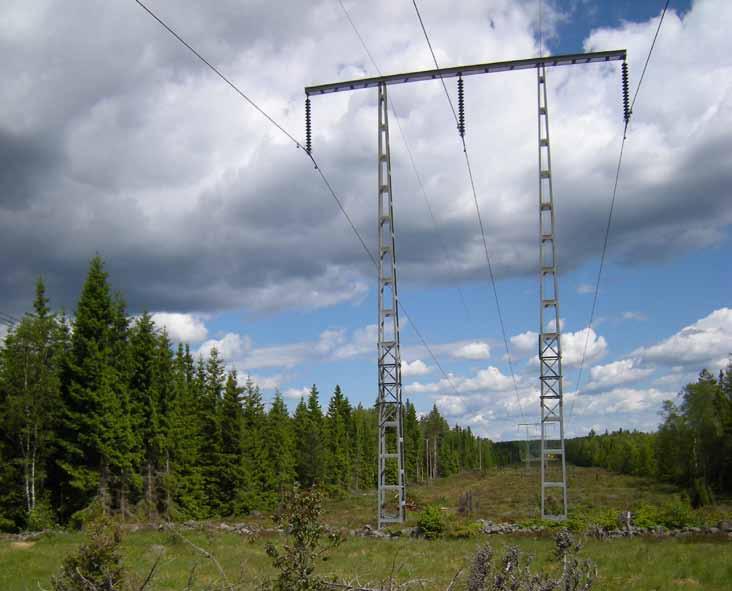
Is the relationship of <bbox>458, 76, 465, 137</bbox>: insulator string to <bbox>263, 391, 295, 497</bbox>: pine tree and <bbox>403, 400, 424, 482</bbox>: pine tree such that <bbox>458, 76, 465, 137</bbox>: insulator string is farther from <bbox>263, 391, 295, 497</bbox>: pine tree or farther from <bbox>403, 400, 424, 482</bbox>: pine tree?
<bbox>403, 400, 424, 482</bbox>: pine tree

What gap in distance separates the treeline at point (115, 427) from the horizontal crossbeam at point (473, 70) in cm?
1415

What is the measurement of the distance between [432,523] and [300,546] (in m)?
21.4

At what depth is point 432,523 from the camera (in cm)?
2514

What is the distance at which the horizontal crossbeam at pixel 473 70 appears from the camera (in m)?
24.2

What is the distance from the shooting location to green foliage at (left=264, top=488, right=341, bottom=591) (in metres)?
4.86

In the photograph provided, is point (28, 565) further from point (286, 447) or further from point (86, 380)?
point (286, 447)

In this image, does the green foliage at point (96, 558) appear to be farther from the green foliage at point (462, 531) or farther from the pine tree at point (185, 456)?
the pine tree at point (185, 456)

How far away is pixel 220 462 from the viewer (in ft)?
146

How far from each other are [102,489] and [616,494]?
37541 mm

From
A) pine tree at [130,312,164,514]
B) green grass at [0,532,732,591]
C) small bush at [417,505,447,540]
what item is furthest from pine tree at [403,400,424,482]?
green grass at [0,532,732,591]

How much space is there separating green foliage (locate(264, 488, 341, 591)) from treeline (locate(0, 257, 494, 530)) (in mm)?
19791

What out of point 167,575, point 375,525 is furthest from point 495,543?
point 167,575

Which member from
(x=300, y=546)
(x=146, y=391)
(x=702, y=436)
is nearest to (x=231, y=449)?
(x=146, y=391)

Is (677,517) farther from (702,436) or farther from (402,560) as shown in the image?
(702,436)
